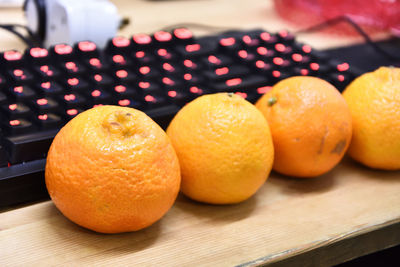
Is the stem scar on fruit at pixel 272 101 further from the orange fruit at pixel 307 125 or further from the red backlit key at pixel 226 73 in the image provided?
the red backlit key at pixel 226 73

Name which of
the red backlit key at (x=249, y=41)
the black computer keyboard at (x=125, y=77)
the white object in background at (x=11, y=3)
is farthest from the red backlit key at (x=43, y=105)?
the white object in background at (x=11, y=3)

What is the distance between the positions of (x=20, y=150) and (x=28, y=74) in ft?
0.50

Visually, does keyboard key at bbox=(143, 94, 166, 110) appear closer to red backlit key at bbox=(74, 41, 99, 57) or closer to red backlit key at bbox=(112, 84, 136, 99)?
red backlit key at bbox=(112, 84, 136, 99)

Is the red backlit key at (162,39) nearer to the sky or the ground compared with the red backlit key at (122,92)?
nearer to the ground

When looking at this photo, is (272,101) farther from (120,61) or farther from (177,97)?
(120,61)

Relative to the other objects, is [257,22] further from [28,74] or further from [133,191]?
[133,191]

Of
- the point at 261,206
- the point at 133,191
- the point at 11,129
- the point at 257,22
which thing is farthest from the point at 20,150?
the point at 257,22

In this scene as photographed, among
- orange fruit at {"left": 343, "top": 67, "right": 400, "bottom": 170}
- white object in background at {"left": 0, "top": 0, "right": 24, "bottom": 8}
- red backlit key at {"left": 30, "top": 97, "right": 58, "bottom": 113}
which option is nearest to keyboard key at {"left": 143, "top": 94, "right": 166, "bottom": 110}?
red backlit key at {"left": 30, "top": 97, "right": 58, "bottom": 113}

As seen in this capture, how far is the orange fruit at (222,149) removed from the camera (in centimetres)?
49

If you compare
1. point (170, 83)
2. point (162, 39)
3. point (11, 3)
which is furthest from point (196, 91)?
point (11, 3)

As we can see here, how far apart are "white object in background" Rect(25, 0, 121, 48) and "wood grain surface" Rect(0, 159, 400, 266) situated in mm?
412

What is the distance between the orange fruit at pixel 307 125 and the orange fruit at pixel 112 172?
0.14m

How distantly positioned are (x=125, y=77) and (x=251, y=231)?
273 millimetres

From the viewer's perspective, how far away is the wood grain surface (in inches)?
17.5
